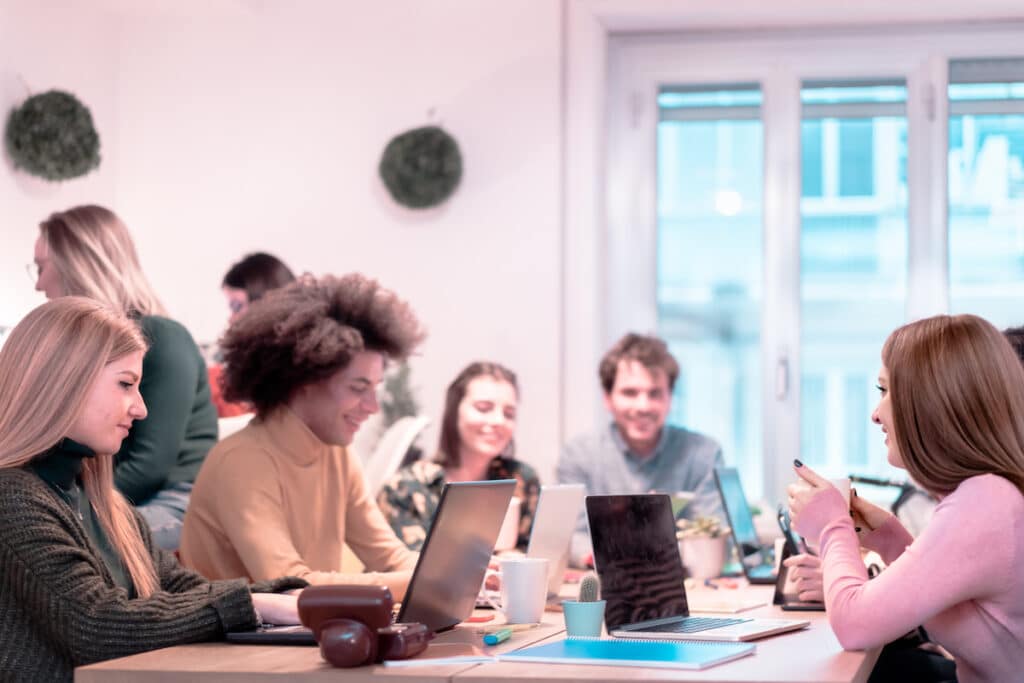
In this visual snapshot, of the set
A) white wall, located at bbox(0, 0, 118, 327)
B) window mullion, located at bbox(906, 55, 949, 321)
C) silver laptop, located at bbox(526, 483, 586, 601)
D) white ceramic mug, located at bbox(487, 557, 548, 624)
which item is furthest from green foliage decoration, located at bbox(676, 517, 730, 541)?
white wall, located at bbox(0, 0, 118, 327)

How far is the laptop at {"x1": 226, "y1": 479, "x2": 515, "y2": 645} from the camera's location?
6.46 feet

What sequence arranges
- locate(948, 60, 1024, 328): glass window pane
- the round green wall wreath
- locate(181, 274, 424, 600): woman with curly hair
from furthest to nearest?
1. the round green wall wreath
2. locate(948, 60, 1024, 328): glass window pane
3. locate(181, 274, 424, 600): woman with curly hair

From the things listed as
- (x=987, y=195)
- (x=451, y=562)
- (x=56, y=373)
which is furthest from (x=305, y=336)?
(x=987, y=195)

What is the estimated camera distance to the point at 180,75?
5.50 metres

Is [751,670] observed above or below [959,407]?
below

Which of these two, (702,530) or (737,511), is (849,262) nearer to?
(737,511)

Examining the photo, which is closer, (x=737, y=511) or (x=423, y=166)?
(x=737, y=511)

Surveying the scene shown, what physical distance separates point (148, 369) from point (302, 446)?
2.20 feet

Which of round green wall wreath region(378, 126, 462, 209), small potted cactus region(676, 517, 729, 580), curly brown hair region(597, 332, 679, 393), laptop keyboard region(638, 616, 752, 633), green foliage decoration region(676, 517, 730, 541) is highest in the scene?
round green wall wreath region(378, 126, 462, 209)

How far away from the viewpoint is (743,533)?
3342 millimetres

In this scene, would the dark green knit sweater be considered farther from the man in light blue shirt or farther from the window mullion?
the window mullion

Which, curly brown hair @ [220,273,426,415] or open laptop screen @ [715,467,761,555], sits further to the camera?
open laptop screen @ [715,467,761,555]

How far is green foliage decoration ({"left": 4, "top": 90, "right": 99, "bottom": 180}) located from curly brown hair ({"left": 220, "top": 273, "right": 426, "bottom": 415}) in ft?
6.92

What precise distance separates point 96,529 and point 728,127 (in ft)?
11.9
